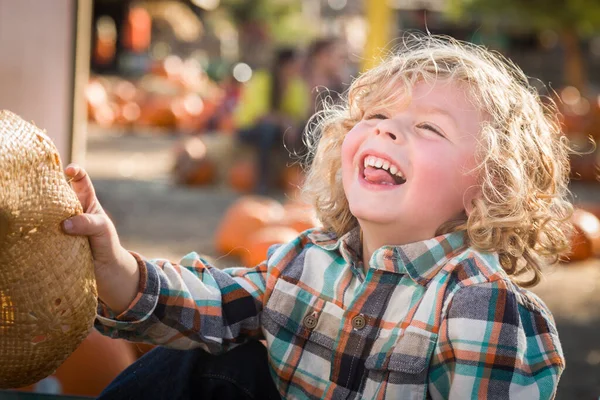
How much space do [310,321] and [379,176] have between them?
1.19 feet

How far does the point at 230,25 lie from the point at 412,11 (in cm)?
1054

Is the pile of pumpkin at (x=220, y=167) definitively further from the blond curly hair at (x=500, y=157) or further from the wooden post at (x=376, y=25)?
the blond curly hair at (x=500, y=157)

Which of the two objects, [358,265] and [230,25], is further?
[230,25]

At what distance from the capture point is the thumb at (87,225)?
158 cm

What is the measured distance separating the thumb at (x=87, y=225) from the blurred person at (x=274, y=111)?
623 centimetres

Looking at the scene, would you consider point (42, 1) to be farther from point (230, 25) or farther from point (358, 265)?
point (230, 25)

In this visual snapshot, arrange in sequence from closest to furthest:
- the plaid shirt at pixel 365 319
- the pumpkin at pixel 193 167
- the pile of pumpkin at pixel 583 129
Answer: the plaid shirt at pixel 365 319 → the pumpkin at pixel 193 167 → the pile of pumpkin at pixel 583 129

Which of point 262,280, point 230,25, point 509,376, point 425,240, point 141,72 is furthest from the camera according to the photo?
point 230,25

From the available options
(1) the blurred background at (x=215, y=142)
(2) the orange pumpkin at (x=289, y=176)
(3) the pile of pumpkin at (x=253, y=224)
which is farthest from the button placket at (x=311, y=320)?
(2) the orange pumpkin at (x=289, y=176)

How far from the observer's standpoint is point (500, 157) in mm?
1908

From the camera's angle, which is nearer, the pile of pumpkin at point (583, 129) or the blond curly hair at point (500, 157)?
the blond curly hair at point (500, 157)

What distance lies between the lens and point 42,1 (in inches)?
189

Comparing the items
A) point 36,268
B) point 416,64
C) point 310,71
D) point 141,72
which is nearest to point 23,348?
point 36,268

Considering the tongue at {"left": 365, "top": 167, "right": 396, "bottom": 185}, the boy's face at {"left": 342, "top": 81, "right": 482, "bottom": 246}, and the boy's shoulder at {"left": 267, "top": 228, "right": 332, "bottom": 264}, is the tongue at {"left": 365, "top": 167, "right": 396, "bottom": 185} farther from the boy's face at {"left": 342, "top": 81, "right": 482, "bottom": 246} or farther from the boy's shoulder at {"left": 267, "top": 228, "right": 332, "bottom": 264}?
the boy's shoulder at {"left": 267, "top": 228, "right": 332, "bottom": 264}
